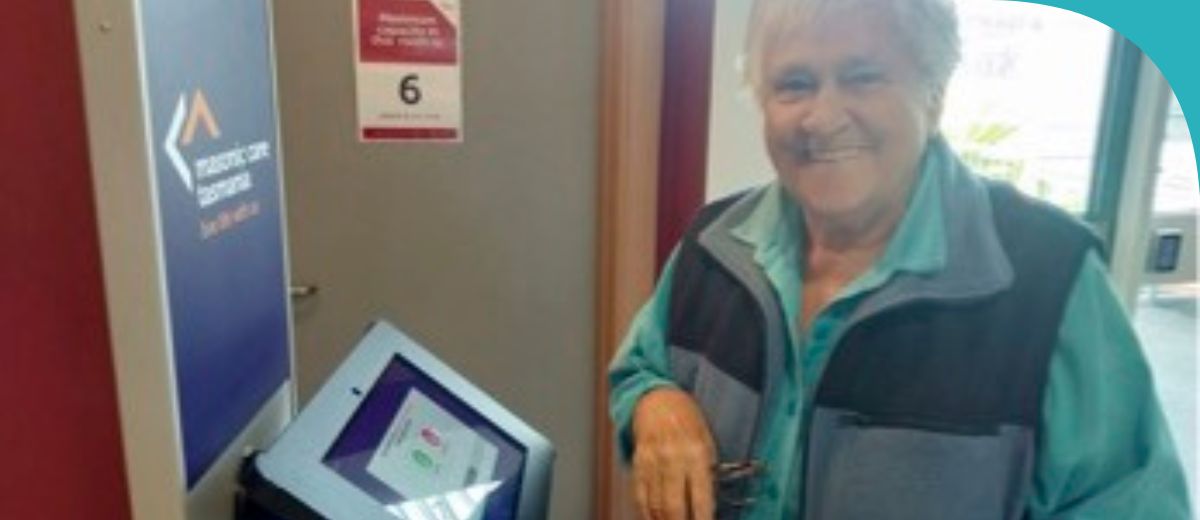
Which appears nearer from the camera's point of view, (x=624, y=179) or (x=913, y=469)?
(x=913, y=469)

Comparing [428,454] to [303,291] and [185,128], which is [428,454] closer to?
[185,128]

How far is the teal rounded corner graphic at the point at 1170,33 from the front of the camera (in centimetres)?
88

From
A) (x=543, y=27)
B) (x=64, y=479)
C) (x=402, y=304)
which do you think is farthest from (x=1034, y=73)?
(x=64, y=479)

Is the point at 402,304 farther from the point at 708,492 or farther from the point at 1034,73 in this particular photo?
the point at 1034,73

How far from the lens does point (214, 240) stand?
917mm

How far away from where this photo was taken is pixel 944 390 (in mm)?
875

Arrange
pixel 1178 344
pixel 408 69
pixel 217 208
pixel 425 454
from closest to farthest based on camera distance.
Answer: pixel 217 208 < pixel 425 454 < pixel 408 69 < pixel 1178 344

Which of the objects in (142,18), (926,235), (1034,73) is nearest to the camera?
(142,18)

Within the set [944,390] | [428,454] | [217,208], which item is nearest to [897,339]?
[944,390]

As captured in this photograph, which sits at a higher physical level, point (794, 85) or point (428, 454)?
point (794, 85)

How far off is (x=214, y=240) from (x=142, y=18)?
244mm

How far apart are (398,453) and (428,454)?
51mm

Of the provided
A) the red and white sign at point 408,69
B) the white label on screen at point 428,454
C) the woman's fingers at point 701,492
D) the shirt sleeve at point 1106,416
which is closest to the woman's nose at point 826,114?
the shirt sleeve at point 1106,416

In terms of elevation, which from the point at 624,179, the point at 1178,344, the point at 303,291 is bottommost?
the point at 1178,344
